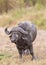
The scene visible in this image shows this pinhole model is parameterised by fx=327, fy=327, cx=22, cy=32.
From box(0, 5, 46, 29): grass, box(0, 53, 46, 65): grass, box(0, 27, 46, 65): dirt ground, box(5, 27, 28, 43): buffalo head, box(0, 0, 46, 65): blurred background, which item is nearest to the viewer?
box(5, 27, 28, 43): buffalo head

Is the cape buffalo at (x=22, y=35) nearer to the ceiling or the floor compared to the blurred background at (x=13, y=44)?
nearer to the ceiling

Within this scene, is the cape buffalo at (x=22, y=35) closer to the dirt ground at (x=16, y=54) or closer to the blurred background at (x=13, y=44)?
the dirt ground at (x=16, y=54)

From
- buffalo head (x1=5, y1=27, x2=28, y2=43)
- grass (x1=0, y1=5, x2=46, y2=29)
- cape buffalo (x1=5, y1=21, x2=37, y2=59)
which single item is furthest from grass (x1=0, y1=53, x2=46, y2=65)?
grass (x1=0, y1=5, x2=46, y2=29)

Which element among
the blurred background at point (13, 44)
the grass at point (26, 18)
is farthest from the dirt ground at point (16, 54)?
the grass at point (26, 18)

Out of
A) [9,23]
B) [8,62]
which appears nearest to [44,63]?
[8,62]

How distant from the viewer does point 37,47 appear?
11594mm

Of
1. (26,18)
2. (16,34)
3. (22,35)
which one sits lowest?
(26,18)

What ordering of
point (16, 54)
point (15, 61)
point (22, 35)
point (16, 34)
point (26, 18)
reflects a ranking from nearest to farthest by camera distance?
point (16, 34) < point (22, 35) < point (15, 61) < point (16, 54) < point (26, 18)

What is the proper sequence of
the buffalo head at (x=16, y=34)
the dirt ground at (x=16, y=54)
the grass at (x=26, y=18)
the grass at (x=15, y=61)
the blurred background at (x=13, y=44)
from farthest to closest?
the grass at (x=26, y=18)
the blurred background at (x=13, y=44)
the dirt ground at (x=16, y=54)
the grass at (x=15, y=61)
the buffalo head at (x=16, y=34)

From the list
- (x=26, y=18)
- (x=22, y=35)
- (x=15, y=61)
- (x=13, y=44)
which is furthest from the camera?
(x=26, y=18)

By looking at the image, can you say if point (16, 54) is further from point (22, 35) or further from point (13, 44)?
point (13, 44)

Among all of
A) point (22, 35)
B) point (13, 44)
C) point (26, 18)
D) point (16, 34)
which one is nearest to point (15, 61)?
point (22, 35)

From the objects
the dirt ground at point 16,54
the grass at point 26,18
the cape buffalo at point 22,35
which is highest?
the cape buffalo at point 22,35

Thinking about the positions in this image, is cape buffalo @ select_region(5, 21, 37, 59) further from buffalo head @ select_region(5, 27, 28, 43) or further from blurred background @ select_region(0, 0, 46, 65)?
blurred background @ select_region(0, 0, 46, 65)
